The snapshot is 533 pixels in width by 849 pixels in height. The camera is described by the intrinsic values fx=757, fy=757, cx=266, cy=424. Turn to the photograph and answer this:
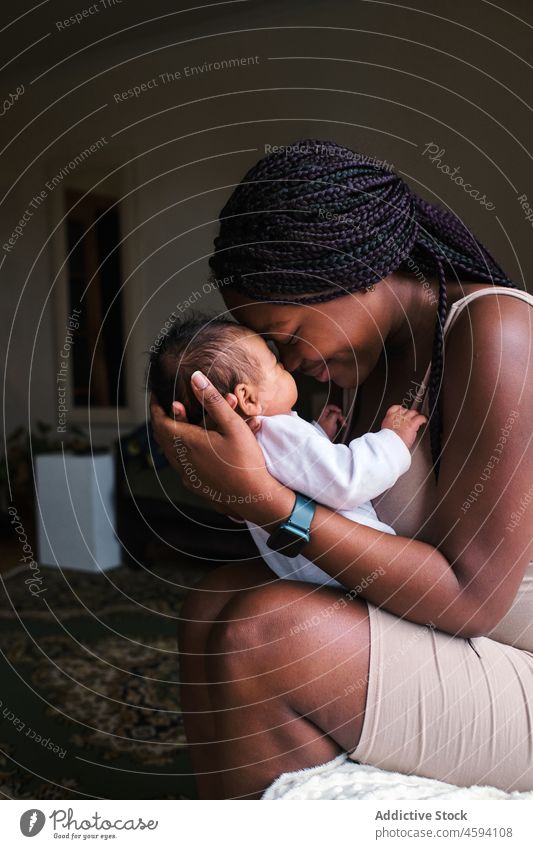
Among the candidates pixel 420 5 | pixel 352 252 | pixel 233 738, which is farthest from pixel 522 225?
pixel 420 5

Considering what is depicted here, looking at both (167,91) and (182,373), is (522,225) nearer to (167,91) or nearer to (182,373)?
(182,373)

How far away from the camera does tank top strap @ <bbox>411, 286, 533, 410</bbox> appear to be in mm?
500

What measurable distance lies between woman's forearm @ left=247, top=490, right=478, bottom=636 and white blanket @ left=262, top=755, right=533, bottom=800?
12 centimetres

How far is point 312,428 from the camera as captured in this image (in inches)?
20.6

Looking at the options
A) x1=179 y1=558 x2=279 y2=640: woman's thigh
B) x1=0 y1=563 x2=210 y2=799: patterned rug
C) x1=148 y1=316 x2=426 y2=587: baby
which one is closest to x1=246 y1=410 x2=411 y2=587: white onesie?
x1=148 y1=316 x2=426 y2=587: baby

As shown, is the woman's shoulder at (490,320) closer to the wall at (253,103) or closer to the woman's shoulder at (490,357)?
the woman's shoulder at (490,357)

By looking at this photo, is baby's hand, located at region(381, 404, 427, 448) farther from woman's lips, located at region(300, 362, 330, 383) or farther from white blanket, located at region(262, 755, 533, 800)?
white blanket, located at region(262, 755, 533, 800)

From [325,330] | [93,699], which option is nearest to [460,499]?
[325,330]

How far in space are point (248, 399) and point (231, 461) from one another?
47 millimetres

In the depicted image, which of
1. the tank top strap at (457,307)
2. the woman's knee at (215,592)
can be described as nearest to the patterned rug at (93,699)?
the woman's knee at (215,592)

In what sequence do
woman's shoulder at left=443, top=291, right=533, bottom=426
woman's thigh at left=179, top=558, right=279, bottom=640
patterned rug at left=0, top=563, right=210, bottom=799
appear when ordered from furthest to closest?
patterned rug at left=0, top=563, right=210, bottom=799
woman's thigh at left=179, top=558, right=279, bottom=640
woman's shoulder at left=443, top=291, right=533, bottom=426

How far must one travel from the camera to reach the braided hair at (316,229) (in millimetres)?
483

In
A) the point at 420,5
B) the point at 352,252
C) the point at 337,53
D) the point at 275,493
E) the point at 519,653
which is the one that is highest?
the point at 420,5

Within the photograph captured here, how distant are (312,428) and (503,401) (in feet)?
0.42
